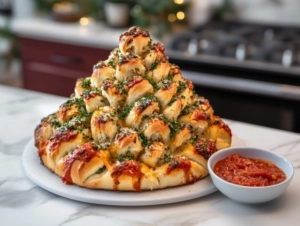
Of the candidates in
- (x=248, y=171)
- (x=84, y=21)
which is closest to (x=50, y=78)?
(x=84, y=21)

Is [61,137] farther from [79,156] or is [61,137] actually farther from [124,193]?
[124,193]

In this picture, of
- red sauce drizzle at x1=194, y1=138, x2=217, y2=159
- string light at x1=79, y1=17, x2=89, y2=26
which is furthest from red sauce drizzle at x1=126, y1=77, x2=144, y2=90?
string light at x1=79, y1=17, x2=89, y2=26

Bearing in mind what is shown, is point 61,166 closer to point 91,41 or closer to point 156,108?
point 156,108

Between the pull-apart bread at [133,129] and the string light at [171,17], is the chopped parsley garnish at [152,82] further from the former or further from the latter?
the string light at [171,17]

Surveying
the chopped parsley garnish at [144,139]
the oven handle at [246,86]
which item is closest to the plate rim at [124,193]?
the chopped parsley garnish at [144,139]

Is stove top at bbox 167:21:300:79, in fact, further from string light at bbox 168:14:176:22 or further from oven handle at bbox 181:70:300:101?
string light at bbox 168:14:176:22

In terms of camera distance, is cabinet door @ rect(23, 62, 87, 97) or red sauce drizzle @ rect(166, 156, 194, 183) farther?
cabinet door @ rect(23, 62, 87, 97)
